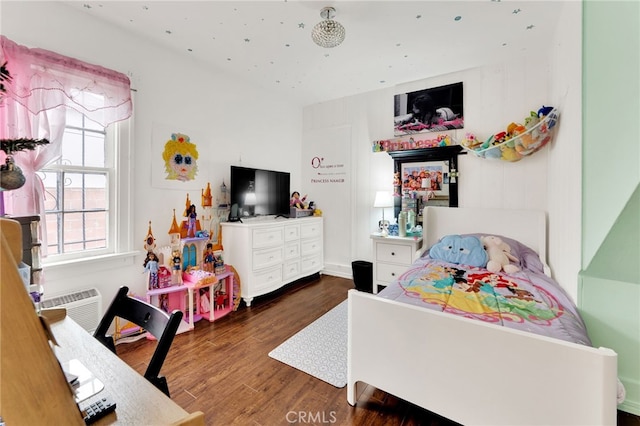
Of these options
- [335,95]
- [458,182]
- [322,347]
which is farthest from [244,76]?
[322,347]

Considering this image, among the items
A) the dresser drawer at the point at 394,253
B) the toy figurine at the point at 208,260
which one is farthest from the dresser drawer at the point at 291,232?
the dresser drawer at the point at 394,253

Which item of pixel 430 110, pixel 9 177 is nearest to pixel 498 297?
pixel 430 110

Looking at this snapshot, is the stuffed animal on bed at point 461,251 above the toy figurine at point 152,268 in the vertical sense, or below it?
above

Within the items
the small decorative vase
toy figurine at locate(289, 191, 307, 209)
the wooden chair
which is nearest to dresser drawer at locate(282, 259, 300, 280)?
toy figurine at locate(289, 191, 307, 209)

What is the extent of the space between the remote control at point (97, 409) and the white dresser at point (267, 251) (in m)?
2.27

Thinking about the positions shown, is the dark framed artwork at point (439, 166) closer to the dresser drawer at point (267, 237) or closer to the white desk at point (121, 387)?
the dresser drawer at point (267, 237)

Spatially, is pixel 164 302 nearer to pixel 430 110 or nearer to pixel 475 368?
pixel 475 368

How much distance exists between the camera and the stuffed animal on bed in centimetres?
249

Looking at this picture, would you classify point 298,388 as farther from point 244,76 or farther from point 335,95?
point 335,95

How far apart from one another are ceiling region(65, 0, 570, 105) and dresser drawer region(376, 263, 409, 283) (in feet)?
7.56

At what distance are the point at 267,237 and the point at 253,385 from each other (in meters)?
1.63

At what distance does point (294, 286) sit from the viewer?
145 inches

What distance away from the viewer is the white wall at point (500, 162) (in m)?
1.81

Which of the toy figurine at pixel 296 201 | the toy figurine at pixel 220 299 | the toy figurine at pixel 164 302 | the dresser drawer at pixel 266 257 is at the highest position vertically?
the toy figurine at pixel 296 201
